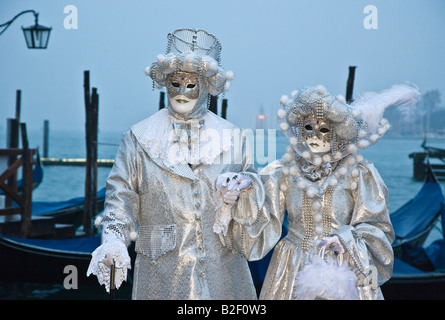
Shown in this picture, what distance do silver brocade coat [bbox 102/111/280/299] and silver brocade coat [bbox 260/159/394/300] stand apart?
0.30 feet

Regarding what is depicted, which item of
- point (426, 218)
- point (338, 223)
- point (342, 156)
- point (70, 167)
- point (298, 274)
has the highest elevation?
point (342, 156)

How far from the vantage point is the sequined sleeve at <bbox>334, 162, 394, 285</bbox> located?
8.01ft

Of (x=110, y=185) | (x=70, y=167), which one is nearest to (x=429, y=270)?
(x=110, y=185)

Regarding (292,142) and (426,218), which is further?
(426,218)

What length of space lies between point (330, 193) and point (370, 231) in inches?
8.2

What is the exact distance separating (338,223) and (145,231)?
2.33 feet

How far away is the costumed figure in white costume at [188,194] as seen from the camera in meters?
2.58

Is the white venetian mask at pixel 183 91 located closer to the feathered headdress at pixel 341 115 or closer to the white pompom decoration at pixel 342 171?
the feathered headdress at pixel 341 115

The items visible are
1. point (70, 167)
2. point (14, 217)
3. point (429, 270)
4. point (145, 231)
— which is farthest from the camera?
point (70, 167)

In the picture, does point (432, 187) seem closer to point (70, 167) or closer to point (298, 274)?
point (298, 274)

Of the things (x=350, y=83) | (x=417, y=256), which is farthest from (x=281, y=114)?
(x=417, y=256)

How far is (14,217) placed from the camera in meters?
6.67

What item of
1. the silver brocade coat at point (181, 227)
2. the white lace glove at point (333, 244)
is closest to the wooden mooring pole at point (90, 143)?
the silver brocade coat at point (181, 227)

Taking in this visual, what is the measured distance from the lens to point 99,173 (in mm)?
13133
